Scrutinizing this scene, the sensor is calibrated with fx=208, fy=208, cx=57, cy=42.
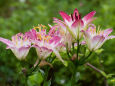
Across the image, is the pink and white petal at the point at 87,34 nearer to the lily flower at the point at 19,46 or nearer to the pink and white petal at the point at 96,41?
the pink and white petal at the point at 96,41

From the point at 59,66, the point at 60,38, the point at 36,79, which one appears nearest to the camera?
the point at 60,38

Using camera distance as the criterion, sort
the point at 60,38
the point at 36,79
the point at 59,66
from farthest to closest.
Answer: the point at 59,66 < the point at 36,79 < the point at 60,38

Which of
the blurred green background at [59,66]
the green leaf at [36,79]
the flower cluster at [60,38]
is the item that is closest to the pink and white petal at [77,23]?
the flower cluster at [60,38]

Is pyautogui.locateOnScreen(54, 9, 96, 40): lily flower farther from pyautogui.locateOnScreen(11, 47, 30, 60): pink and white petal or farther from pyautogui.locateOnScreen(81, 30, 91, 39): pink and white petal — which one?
pyautogui.locateOnScreen(11, 47, 30, 60): pink and white petal

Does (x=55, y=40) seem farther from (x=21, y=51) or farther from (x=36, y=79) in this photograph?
(x=36, y=79)

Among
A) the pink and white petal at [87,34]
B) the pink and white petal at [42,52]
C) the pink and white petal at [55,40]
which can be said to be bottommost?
the pink and white petal at [42,52]

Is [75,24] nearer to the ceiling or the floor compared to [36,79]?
nearer to the ceiling

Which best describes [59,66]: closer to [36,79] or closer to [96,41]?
[36,79]

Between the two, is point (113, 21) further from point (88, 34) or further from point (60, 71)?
point (88, 34)

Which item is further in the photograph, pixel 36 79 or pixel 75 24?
pixel 36 79

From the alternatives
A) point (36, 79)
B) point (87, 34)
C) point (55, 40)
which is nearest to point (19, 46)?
point (55, 40)

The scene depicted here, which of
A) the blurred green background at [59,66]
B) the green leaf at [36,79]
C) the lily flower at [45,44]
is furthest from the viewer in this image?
the blurred green background at [59,66]

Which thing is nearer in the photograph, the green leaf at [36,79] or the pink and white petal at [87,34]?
the pink and white petal at [87,34]
